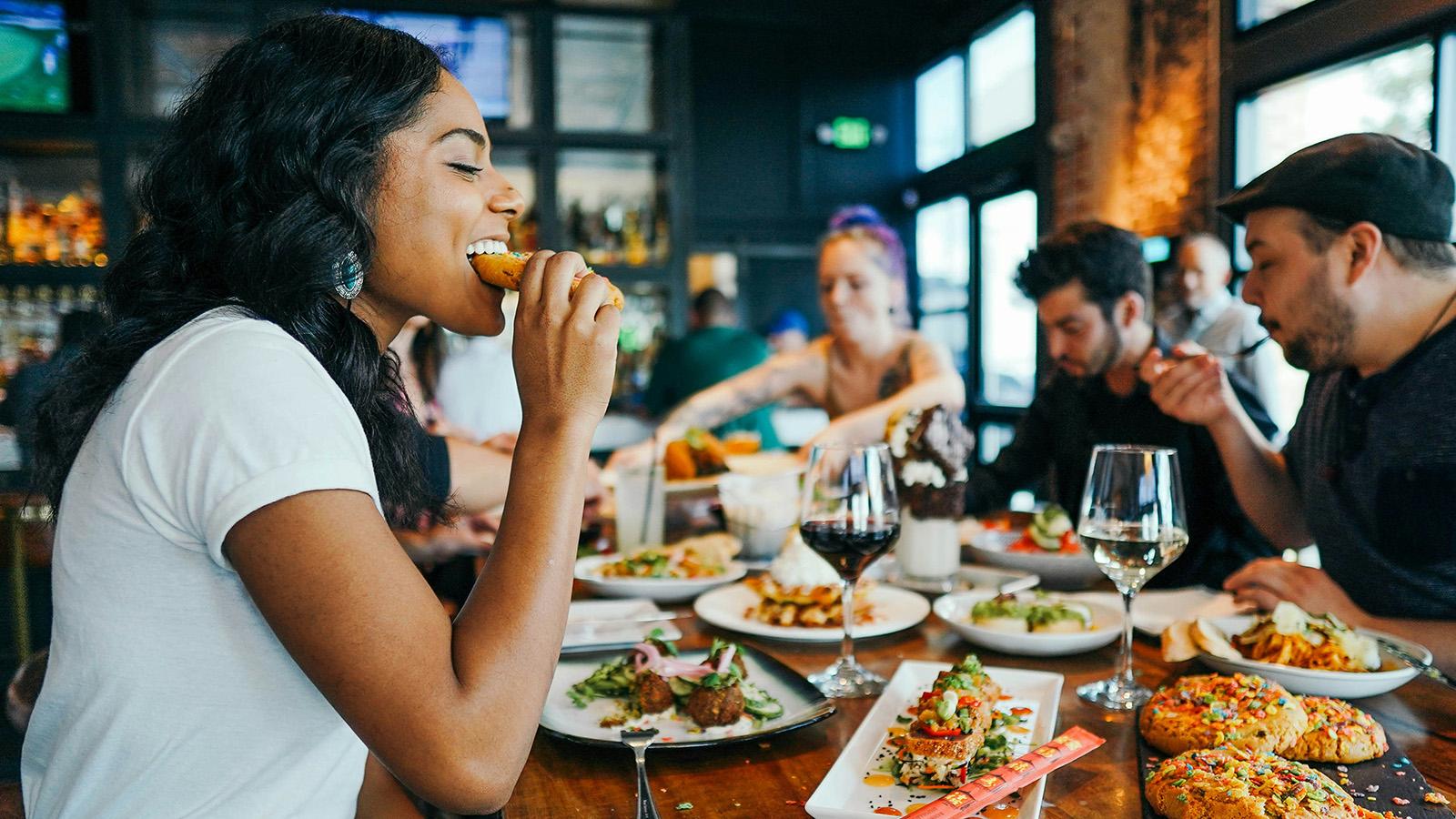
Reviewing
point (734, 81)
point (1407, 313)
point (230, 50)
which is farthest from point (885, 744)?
point (734, 81)

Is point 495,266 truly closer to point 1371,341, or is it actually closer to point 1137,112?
point 1371,341

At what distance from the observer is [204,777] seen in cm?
84

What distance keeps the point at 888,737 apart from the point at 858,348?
2.39 metres

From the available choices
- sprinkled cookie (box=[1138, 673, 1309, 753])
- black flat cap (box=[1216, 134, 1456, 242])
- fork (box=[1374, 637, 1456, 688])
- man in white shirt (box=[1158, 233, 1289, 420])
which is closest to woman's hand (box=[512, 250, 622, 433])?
sprinkled cookie (box=[1138, 673, 1309, 753])

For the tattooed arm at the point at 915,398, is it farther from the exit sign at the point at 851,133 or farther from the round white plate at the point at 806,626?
the exit sign at the point at 851,133

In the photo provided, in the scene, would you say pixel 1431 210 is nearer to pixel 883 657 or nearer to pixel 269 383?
pixel 883 657

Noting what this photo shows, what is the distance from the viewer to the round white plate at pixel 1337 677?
42.2 inches

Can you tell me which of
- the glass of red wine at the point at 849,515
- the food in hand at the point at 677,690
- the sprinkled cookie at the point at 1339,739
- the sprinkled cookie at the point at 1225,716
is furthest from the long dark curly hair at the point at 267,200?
the sprinkled cookie at the point at 1339,739

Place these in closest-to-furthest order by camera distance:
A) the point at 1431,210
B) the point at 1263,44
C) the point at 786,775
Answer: the point at 786,775
the point at 1431,210
the point at 1263,44

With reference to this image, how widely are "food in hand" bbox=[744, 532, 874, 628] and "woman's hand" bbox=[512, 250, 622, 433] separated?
595 millimetres

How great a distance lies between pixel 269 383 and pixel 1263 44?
4.71 metres

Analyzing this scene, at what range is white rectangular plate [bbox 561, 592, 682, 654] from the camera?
1.29 metres

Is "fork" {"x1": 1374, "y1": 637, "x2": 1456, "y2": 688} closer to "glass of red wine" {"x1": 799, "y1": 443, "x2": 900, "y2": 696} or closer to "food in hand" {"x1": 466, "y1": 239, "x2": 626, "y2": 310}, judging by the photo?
"glass of red wine" {"x1": 799, "y1": 443, "x2": 900, "y2": 696}

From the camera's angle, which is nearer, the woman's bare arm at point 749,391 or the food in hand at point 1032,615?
the food in hand at point 1032,615
